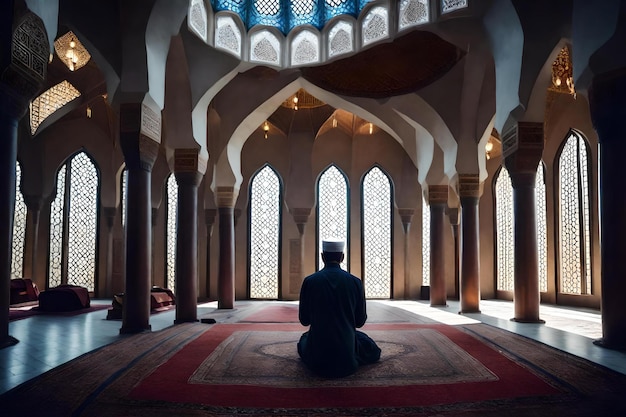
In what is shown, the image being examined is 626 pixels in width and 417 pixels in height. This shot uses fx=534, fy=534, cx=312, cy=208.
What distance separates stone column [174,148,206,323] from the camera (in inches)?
367

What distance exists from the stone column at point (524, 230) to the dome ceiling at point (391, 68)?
11.1 ft

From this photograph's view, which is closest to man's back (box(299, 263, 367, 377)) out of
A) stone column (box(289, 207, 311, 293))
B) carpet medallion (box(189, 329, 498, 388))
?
carpet medallion (box(189, 329, 498, 388))

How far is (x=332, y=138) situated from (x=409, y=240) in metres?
3.96

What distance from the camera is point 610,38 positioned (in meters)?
5.99

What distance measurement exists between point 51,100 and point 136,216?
8274 mm

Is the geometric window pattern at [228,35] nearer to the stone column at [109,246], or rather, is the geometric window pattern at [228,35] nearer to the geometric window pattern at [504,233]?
the stone column at [109,246]

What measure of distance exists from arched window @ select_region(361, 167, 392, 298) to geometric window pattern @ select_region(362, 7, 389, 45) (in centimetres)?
611

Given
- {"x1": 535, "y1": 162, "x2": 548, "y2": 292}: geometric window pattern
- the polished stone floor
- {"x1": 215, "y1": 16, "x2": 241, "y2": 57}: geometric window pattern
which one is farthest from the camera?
{"x1": 535, "y1": 162, "x2": 548, "y2": 292}: geometric window pattern

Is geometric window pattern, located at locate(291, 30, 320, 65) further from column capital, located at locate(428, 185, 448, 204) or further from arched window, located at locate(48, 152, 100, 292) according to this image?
arched window, located at locate(48, 152, 100, 292)

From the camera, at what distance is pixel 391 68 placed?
475 inches

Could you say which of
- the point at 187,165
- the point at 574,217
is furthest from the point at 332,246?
the point at 574,217

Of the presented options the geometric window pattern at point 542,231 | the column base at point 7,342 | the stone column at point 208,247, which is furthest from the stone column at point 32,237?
the geometric window pattern at point 542,231

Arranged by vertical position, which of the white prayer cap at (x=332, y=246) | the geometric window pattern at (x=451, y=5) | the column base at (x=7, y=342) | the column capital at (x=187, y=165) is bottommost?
the column base at (x=7, y=342)

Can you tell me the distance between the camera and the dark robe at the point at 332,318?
468 cm
